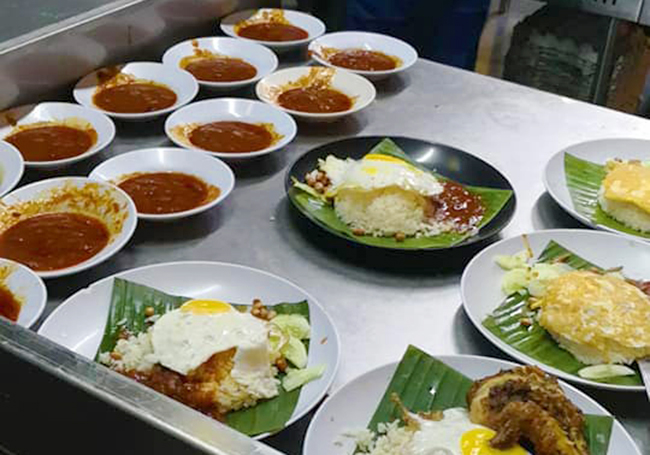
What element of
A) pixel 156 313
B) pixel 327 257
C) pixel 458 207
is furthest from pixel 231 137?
pixel 156 313

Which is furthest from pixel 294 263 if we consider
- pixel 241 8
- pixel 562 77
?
pixel 562 77

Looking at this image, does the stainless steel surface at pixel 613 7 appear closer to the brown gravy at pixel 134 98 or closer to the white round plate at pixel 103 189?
the brown gravy at pixel 134 98

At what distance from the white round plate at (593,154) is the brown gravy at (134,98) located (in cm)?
116

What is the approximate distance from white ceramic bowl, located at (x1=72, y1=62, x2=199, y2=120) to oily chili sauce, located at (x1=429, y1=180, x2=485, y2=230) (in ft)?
2.86

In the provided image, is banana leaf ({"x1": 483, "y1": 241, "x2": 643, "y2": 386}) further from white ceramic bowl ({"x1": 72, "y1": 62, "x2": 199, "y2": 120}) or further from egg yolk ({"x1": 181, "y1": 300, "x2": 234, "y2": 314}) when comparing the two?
white ceramic bowl ({"x1": 72, "y1": 62, "x2": 199, "y2": 120})

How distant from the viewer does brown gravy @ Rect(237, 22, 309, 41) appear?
2.98 metres

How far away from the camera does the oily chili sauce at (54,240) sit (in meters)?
1.77

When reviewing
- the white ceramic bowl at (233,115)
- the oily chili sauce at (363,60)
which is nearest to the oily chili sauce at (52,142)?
the white ceramic bowl at (233,115)

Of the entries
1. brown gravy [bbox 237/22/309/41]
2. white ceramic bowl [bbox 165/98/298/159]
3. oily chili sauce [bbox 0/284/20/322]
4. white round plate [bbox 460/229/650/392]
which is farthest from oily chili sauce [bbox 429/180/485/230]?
brown gravy [bbox 237/22/309/41]

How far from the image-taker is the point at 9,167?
2.03m

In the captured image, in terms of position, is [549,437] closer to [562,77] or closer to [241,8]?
[241,8]

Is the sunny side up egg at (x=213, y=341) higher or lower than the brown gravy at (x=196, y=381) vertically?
higher

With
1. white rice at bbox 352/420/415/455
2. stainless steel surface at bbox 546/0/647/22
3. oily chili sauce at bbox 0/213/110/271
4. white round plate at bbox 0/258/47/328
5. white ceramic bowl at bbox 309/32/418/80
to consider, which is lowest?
white rice at bbox 352/420/415/455

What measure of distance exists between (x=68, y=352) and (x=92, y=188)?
0.79 m
